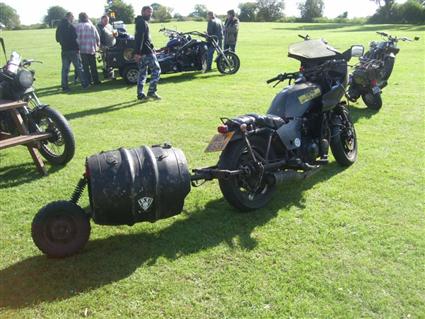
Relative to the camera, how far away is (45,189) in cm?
513

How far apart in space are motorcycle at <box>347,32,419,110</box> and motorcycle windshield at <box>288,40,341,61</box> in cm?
296

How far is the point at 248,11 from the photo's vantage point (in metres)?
75.4

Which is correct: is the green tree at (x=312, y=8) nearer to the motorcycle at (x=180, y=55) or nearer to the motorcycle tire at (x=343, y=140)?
the motorcycle at (x=180, y=55)

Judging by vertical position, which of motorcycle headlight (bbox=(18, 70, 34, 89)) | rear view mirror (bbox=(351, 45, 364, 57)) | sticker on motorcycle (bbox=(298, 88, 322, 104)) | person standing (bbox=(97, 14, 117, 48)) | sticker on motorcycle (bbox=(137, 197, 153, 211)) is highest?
person standing (bbox=(97, 14, 117, 48))

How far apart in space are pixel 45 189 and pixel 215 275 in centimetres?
261

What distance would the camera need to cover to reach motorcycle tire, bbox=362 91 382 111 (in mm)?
8430

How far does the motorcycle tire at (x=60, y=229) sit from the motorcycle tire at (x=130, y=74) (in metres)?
8.97

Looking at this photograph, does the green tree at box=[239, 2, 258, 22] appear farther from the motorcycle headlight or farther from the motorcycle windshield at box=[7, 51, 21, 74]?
the motorcycle headlight

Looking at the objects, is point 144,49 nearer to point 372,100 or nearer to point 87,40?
point 87,40

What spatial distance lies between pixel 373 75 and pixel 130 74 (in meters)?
6.49

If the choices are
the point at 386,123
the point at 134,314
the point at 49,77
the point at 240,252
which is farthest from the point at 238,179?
the point at 49,77

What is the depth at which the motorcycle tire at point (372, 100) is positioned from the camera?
27.7 ft

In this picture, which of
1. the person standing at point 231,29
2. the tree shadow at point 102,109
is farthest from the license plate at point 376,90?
the person standing at point 231,29

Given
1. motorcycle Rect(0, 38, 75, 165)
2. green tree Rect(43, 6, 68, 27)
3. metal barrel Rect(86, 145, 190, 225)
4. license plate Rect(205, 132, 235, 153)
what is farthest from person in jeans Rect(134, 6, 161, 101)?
green tree Rect(43, 6, 68, 27)
